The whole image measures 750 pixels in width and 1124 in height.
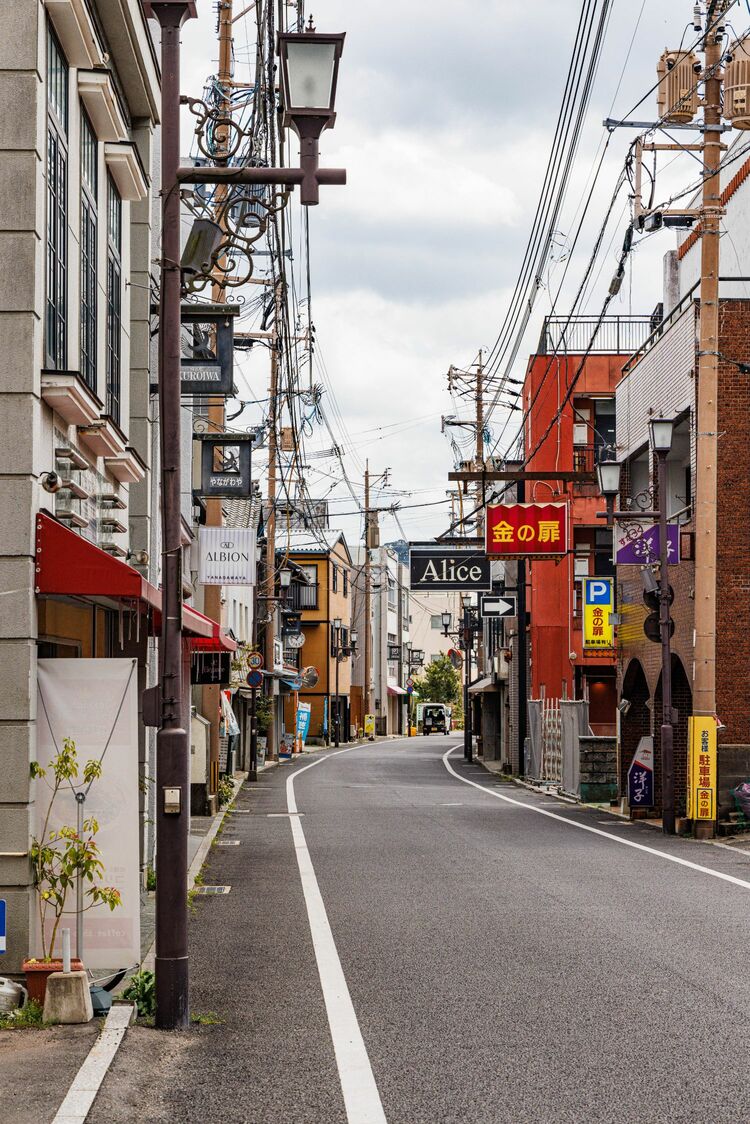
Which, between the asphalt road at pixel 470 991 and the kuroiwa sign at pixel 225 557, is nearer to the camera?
the asphalt road at pixel 470 991

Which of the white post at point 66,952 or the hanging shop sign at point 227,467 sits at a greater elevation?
the hanging shop sign at point 227,467

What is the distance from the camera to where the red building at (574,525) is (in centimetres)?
4503

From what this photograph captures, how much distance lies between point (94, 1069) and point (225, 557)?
1972cm

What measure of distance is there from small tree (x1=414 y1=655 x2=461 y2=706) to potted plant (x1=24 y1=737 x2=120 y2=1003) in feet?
360

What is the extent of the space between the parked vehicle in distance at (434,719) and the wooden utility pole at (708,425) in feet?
312

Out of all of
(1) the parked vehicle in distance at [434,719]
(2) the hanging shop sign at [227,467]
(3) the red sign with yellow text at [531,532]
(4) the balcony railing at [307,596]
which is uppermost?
(2) the hanging shop sign at [227,467]

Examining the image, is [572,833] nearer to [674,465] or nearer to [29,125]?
[674,465]

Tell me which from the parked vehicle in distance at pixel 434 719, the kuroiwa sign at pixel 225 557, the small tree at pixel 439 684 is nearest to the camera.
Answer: the kuroiwa sign at pixel 225 557

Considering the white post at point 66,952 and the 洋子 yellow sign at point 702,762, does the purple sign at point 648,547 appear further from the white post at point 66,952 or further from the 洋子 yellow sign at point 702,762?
the white post at point 66,952

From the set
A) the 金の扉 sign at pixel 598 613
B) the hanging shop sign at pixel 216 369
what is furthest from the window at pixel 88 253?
the 金の扉 sign at pixel 598 613

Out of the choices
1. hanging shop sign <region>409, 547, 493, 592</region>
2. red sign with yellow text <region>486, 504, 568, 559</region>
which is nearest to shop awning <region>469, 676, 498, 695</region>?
hanging shop sign <region>409, 547, 493, 592</region>

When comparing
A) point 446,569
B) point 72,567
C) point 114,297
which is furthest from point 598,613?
point 72,567

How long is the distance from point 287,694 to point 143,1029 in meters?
59.0

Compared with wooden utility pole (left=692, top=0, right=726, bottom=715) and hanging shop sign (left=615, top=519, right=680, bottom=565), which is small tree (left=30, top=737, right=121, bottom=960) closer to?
wooden utility pole (left=692, top=0, right=726, bottom=715)
